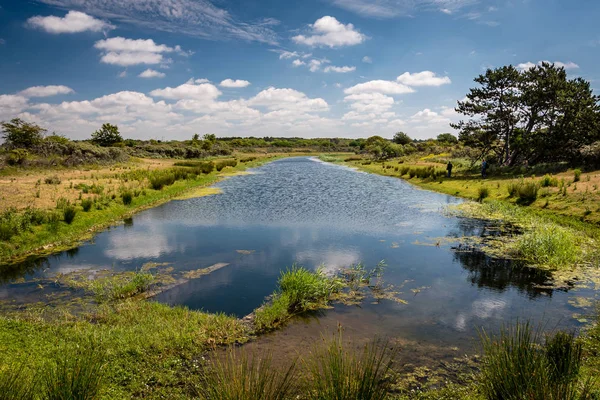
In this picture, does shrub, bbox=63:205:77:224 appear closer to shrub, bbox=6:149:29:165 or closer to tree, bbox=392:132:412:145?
shrub, bbox=6:149:29:165

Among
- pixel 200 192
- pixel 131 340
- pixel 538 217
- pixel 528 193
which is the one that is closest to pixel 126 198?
pixel 200 192

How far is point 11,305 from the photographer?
10.0 metres

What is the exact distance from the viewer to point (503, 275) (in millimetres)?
12438

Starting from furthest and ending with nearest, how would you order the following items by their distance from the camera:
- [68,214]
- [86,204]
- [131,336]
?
[86,204] < [68,214] < [131,336]

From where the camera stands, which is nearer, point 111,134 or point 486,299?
point 486,299

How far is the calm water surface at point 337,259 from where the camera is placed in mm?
9438

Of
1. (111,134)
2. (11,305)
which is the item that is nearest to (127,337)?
(11,305)

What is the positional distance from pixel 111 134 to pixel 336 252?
3133 inches

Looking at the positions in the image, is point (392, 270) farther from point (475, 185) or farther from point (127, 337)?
point (475, 185)

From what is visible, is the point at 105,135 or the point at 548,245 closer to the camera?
the point at 548,245

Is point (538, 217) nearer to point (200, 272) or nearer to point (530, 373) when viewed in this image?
point (530, 373)

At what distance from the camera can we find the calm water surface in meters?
9.44

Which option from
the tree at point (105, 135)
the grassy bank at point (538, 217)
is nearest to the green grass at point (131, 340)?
the grassy bank at point (538, 217)

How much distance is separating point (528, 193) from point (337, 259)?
15385 mm
